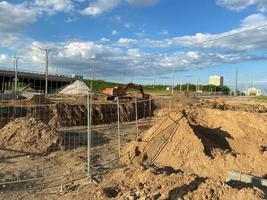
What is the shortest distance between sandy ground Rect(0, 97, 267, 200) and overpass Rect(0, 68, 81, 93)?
78594 millimetres

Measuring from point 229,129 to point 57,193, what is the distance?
11.3 metres

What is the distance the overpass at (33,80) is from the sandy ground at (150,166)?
78594mm

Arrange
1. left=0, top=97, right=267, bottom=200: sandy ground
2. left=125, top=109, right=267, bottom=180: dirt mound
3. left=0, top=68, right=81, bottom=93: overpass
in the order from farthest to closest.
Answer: left=0, top=68, right=81, bottom=93: overpass < left=125, top=109, right=267, bottom=180: dirt mound < left=0, top=97, right=267, bottom=200: sandy ground

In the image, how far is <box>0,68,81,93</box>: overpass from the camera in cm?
9294

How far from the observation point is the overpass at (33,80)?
305 feet

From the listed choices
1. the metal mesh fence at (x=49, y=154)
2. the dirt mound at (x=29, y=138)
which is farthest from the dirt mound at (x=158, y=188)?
the dirt mound at (x=29, y=138)

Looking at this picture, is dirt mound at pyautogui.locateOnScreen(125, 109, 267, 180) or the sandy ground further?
dirt mound at pyautogui.locateOnScreen(125, 109, 267, 180)

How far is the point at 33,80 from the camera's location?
10181 cm

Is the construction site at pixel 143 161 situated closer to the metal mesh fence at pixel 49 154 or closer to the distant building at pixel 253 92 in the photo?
the metal mesh fence at pixel 49 154

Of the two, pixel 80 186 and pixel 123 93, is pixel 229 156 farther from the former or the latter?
pixel 123 93

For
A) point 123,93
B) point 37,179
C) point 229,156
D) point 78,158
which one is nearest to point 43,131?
point 78,158

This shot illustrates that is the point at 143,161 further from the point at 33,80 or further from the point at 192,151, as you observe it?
the point at 33,80

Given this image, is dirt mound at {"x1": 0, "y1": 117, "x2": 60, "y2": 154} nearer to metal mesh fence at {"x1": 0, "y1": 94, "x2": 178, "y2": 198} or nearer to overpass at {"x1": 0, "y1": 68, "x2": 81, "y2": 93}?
metal mesh fence at {"x1": 0, "y1": 94, "x2": 178, "y2": 198}

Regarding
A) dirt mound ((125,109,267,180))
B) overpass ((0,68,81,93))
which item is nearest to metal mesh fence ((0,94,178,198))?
dirt mound ((125,109,267,180))
